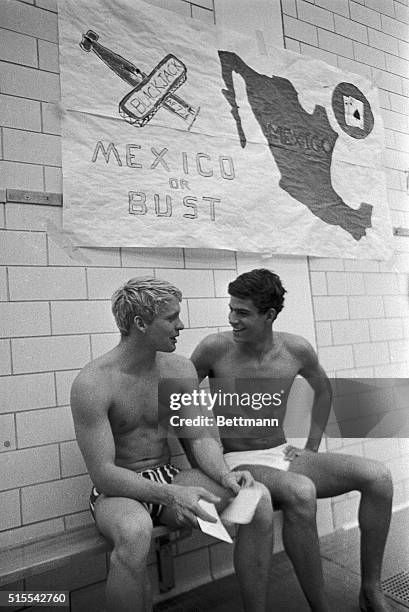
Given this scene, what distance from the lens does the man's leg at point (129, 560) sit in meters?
0.73

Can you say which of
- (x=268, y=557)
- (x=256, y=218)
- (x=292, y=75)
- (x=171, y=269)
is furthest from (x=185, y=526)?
(x=292, y=75)

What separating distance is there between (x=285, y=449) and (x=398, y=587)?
0.34m

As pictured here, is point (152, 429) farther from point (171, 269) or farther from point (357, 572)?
point (357, 572)

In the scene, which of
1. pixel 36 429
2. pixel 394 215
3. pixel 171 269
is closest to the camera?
pixel 36 429

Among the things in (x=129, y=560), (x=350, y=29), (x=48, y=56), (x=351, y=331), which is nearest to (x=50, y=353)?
(x=129, y=560)

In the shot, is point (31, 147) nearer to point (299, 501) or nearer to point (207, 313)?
point (207, 313)

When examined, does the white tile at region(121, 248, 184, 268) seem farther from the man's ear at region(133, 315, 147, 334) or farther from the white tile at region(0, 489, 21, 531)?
the white tile at region(0, 489, 21, 531)

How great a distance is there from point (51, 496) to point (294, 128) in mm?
1052

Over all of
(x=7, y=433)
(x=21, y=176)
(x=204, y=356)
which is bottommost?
(x=7, y=433)

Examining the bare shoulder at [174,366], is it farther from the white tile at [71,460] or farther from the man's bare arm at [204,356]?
the white tile at [71,460]

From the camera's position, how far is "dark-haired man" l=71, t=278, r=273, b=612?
76cm

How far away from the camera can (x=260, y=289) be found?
1050mm

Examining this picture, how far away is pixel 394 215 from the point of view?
138 cm

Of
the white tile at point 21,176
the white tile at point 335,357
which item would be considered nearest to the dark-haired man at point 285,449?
the white tile at point 335,357
